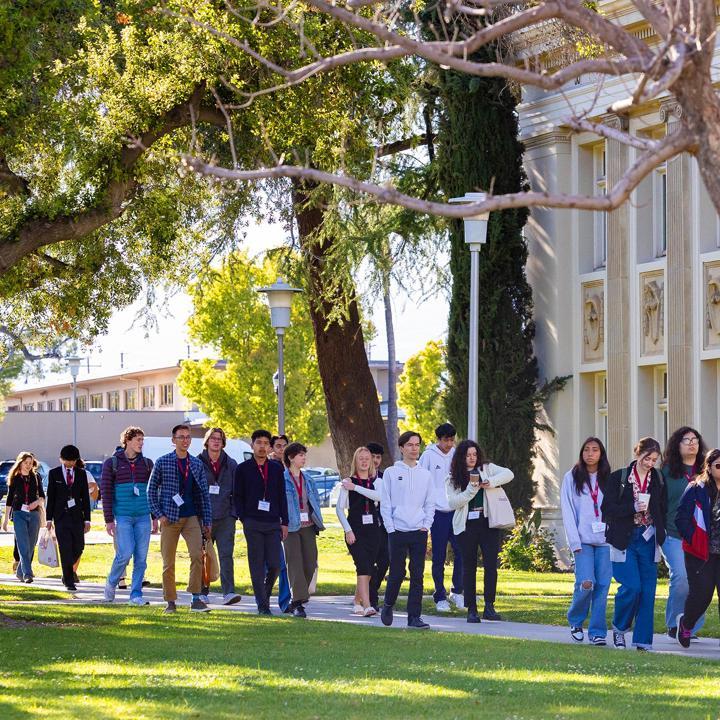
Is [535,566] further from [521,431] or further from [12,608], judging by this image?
[12,608]

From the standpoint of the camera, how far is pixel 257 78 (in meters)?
18.8

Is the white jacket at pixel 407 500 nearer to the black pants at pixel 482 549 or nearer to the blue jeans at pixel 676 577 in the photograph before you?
the black pants at pixel 482 549

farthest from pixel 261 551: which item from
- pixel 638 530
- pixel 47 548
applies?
pixel 47 548

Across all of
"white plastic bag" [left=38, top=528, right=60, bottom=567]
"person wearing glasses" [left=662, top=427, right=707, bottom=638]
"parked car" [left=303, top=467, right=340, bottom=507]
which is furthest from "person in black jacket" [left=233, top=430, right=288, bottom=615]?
"parked car" [left=303, top=467, right=340, bottom=507]

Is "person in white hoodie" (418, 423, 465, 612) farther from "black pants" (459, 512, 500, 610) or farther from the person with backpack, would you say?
the person with backpack

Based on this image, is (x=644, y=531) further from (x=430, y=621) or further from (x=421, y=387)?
(x=421, y=387)

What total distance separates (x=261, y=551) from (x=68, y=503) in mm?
3992

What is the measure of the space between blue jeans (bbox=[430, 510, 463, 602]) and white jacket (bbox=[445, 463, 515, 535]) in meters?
1.02

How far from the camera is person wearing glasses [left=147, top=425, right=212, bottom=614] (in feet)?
57.5

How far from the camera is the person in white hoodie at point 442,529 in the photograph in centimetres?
1852

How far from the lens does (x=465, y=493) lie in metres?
17.0

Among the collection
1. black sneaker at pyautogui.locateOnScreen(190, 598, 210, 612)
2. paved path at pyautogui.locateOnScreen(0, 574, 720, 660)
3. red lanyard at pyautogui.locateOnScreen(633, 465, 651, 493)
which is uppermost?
red lanyard at pyautogui.locateOnScreen(633, 465, 651, 493)

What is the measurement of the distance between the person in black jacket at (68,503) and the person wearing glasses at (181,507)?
10.1ft

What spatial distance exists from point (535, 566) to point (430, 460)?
8350 mm
